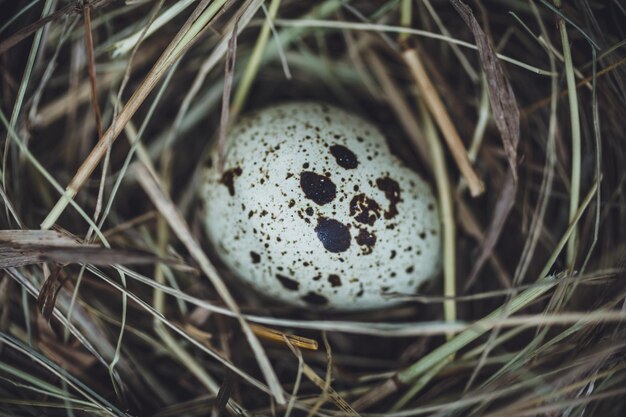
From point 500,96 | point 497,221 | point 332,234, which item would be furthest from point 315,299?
point 500,96

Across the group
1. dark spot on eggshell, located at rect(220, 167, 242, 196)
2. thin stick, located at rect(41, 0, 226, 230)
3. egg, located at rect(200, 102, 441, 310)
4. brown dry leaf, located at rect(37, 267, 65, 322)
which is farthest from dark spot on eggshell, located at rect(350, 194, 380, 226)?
brown dry leaf, located at rect(37, 267, 65, 322)

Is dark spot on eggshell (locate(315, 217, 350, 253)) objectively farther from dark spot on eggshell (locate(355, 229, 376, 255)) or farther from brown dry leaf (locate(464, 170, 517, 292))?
brown dry leaf (locate(464, 170, 517, 292))

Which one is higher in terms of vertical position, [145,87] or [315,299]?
[145,87]

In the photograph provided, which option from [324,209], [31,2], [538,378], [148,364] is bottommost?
[538,378]

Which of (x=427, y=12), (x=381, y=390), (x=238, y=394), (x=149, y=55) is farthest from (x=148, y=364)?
(x=427, y=12)

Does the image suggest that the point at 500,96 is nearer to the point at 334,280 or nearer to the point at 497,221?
the point at 497,221

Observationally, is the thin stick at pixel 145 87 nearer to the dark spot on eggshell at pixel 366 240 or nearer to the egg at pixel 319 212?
the egg at pixel 319 212

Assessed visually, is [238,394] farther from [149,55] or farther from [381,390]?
[149,55]
